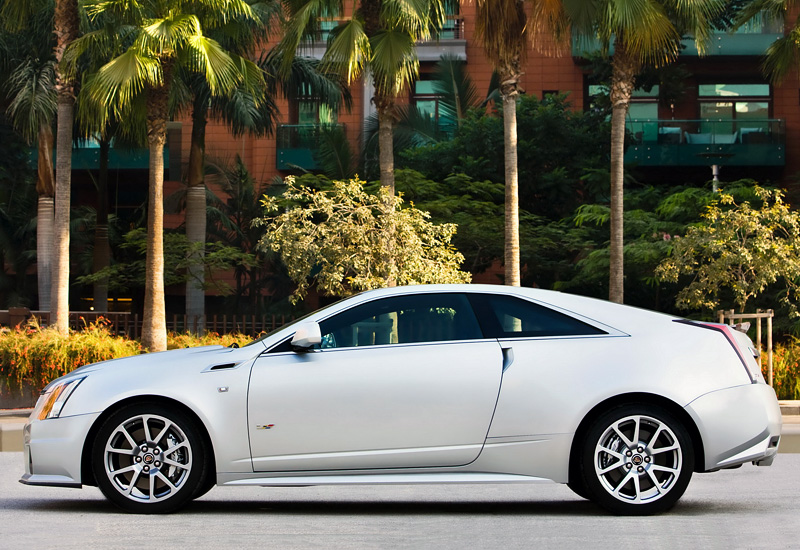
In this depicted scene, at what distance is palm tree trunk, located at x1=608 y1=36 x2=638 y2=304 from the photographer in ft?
65.1

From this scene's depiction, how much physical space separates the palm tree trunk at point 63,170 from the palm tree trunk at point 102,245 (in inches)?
482

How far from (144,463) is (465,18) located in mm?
33067

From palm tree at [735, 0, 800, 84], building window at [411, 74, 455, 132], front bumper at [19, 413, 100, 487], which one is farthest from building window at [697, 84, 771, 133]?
front bumper at [19, 413, 100, 487]

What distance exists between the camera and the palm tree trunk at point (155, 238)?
62.5 feet

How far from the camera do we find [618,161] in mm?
19953

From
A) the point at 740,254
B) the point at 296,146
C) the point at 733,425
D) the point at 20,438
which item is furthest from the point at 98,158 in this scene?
the point at 733,425

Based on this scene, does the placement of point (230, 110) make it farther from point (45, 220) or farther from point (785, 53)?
point (785, 53)

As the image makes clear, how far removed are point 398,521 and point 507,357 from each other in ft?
4.27

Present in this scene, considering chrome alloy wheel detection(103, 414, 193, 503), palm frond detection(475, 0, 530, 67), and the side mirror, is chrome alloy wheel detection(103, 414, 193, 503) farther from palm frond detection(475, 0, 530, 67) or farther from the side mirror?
palm frond detection(475, 0, 530, 67)

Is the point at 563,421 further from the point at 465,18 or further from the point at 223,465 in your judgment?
the point at 465,18

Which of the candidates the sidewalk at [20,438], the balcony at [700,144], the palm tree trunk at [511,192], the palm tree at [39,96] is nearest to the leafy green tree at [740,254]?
the palm tree trunk at [511,192]

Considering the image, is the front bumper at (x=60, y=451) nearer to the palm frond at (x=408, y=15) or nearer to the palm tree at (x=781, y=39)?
the palm frond at (x=408, y=15)

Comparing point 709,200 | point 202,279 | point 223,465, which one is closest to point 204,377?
point 223,465

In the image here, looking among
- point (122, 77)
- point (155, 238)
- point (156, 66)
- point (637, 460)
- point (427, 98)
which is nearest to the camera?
point (637, 460)
